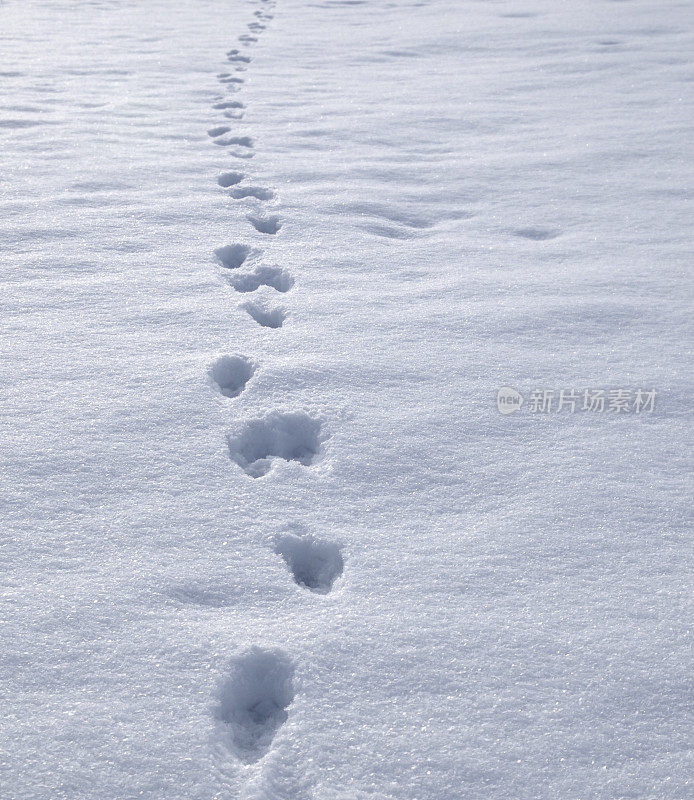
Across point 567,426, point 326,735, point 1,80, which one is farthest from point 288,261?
point 1,80

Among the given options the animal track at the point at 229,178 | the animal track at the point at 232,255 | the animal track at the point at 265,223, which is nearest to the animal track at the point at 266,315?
the animal track at the point at 232,255

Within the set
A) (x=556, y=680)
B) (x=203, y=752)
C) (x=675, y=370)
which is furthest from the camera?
(x=675, y=370)

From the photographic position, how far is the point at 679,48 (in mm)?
4508

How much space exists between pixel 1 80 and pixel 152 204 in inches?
87.1

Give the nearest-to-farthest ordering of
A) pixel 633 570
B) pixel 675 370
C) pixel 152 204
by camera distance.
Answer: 1. pixel 633 570
2. pixel 675 370
3. pixel 152 204

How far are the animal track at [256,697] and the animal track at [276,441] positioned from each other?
0.50 metres

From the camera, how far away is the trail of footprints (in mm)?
1148

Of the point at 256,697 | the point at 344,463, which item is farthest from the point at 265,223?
the point at 256,697

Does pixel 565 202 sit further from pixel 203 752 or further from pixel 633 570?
pixel 203 752

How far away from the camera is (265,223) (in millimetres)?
2654

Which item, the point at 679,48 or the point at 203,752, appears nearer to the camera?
the point at 203,752

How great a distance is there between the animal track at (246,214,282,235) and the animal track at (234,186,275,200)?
210 millimetres

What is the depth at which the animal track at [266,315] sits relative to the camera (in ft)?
6.91

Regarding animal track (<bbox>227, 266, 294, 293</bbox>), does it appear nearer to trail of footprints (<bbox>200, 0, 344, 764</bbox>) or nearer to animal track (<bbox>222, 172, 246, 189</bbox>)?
trail of footprints (<bbox>200, 0, 344, 764</bbox>)
